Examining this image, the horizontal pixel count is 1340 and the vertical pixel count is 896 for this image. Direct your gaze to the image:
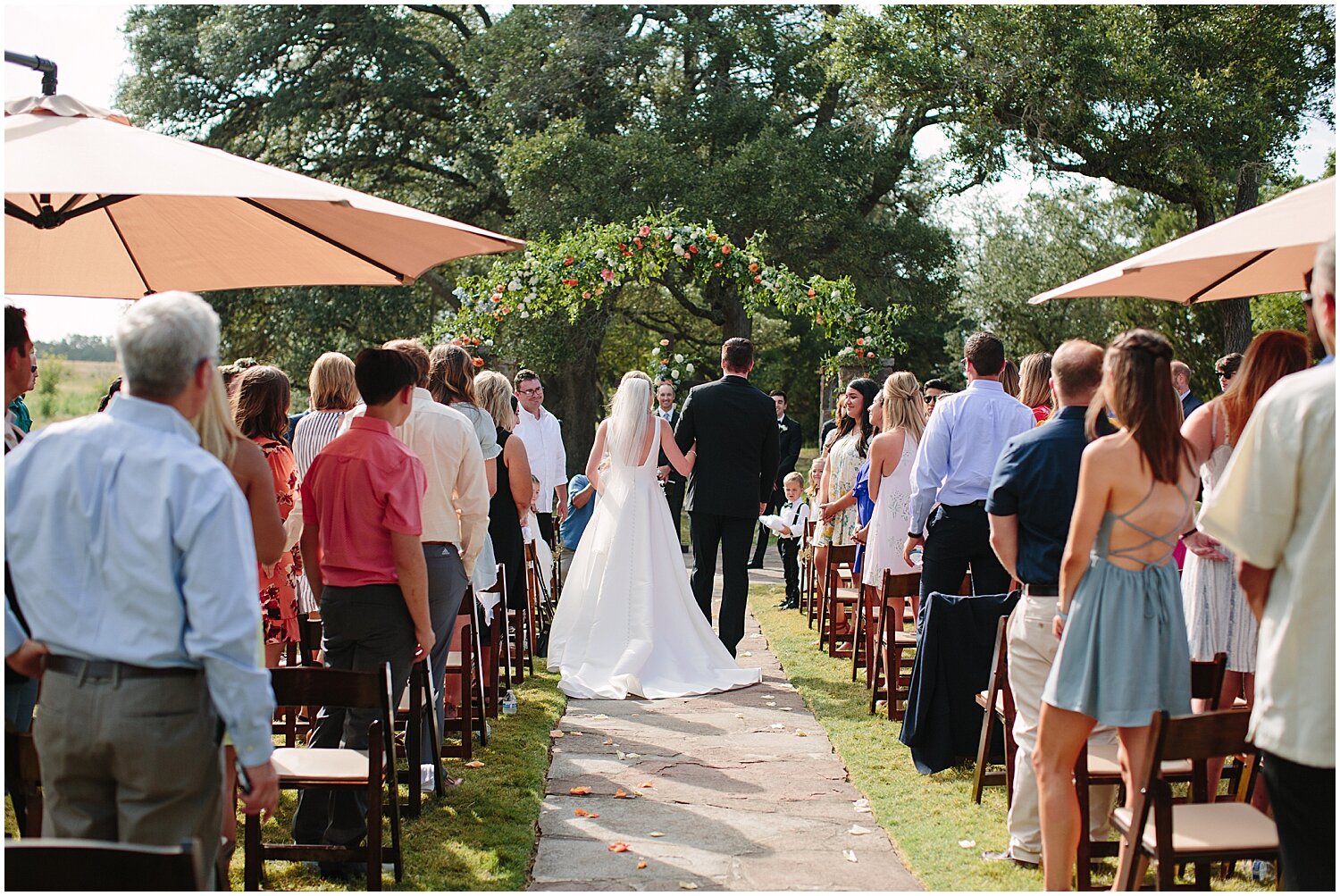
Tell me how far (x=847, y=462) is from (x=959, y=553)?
2.86 metres

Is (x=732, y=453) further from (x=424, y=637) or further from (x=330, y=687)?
(x=330, y=687)

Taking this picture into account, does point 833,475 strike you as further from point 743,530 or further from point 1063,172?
point 1063,172

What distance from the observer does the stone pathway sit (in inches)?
185

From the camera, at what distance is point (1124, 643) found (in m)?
4.00

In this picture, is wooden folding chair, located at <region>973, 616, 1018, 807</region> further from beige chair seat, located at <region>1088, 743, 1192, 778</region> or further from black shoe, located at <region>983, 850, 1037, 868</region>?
beige chair seat, located at <region>1088, 743, 1192, 778</region>

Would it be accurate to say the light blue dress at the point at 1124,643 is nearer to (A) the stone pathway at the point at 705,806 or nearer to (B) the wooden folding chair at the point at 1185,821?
(B) the wooden folding chair at the point at 1185,821

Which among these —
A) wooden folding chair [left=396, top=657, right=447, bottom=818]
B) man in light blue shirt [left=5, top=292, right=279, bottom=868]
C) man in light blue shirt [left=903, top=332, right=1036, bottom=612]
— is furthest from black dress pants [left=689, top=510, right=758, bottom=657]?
man in light blue shirt [left=5, top=292, right=279, bottom=868]

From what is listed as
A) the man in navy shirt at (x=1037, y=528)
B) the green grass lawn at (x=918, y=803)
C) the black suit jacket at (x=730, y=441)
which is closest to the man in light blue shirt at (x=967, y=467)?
the green grass lawn at (x=918, y=803)

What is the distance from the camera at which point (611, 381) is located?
35969 mm

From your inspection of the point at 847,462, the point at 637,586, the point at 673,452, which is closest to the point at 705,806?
the point at 637,586

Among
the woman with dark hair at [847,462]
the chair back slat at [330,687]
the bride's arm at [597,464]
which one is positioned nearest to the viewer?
the chair back slat at [330,687]

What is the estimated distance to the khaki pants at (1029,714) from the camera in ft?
15.1

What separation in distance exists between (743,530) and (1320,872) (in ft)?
19.8

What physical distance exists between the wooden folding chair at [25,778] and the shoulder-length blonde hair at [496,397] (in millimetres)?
4499
